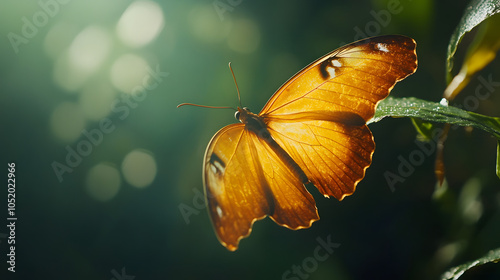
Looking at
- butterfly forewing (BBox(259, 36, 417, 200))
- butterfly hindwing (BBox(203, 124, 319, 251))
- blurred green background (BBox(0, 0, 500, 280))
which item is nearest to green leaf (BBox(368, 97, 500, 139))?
butterfly forewing (BBox(259, 36, 417, 200))

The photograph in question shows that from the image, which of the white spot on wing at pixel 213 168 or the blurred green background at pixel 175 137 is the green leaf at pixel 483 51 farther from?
the white spot on wing at pixel 213 168

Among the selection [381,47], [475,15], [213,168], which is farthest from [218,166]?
[475,15]

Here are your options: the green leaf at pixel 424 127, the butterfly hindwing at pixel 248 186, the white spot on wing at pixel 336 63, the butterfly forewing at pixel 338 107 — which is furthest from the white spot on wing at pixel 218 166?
the green leaf at pixel 424 127

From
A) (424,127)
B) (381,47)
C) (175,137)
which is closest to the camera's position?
(381,47)

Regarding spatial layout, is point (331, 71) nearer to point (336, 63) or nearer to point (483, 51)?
point (336, 63)

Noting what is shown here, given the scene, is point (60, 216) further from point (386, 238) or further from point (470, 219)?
point (470, 219)
